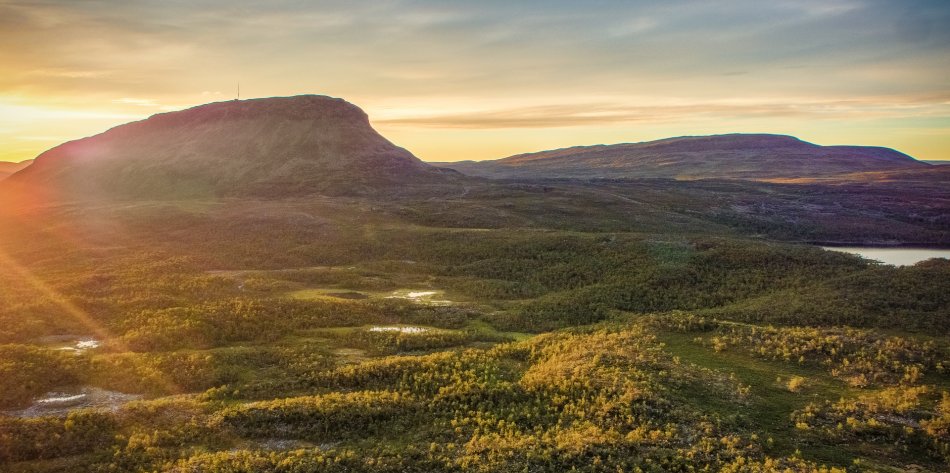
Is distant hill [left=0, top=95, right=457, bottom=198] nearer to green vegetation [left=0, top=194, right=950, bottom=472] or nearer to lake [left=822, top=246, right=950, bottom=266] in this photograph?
green vegetation [left=0, top=194, right=950, bottom=472]

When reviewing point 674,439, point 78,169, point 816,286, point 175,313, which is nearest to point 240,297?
point 175,313

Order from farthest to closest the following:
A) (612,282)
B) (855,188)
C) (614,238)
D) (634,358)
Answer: (855,188)
(614,238)
(612,282)
(634,358)

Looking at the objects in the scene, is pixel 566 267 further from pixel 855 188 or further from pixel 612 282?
pixel 855 188

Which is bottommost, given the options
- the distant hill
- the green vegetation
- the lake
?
the green vegetation

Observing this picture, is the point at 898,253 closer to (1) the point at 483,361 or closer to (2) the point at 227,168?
(1) the point at 483,361

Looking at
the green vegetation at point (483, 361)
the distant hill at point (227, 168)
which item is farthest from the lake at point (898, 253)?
the distant hill at point (227, 168)

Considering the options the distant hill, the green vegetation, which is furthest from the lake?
the distant hill

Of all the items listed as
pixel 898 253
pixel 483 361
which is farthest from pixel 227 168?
pixel 898 253

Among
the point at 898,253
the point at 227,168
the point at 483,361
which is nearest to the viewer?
the point at 483,361
